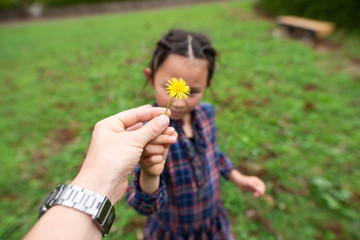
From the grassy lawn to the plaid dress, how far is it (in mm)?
715

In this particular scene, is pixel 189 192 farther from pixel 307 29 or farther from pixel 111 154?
pixel 307 29

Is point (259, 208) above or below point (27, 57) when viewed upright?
below

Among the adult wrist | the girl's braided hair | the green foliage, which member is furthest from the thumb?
the green foliage

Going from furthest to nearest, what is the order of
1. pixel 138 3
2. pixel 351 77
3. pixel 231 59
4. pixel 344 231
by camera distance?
pixel 138 3 → pixel 231 59 → pixel 351 77 → pixel 344 231

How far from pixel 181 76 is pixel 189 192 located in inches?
30.9

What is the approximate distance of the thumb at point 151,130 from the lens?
83 centimetres

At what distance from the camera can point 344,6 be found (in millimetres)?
6961

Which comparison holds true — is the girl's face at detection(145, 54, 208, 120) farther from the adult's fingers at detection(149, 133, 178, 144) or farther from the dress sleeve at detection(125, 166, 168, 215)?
the dress sleeve at detection(125, 166, 168, 215)

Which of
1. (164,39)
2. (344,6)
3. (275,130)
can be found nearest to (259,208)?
(275,130)

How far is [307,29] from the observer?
6656 mm

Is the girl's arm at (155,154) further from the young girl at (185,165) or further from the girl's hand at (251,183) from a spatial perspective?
the girl's hand at (251,183)

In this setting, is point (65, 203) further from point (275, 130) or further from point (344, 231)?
point (275, 130)

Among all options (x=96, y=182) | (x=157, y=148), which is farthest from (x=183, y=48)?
(x=96, y=182)

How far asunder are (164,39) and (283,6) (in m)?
10.6
